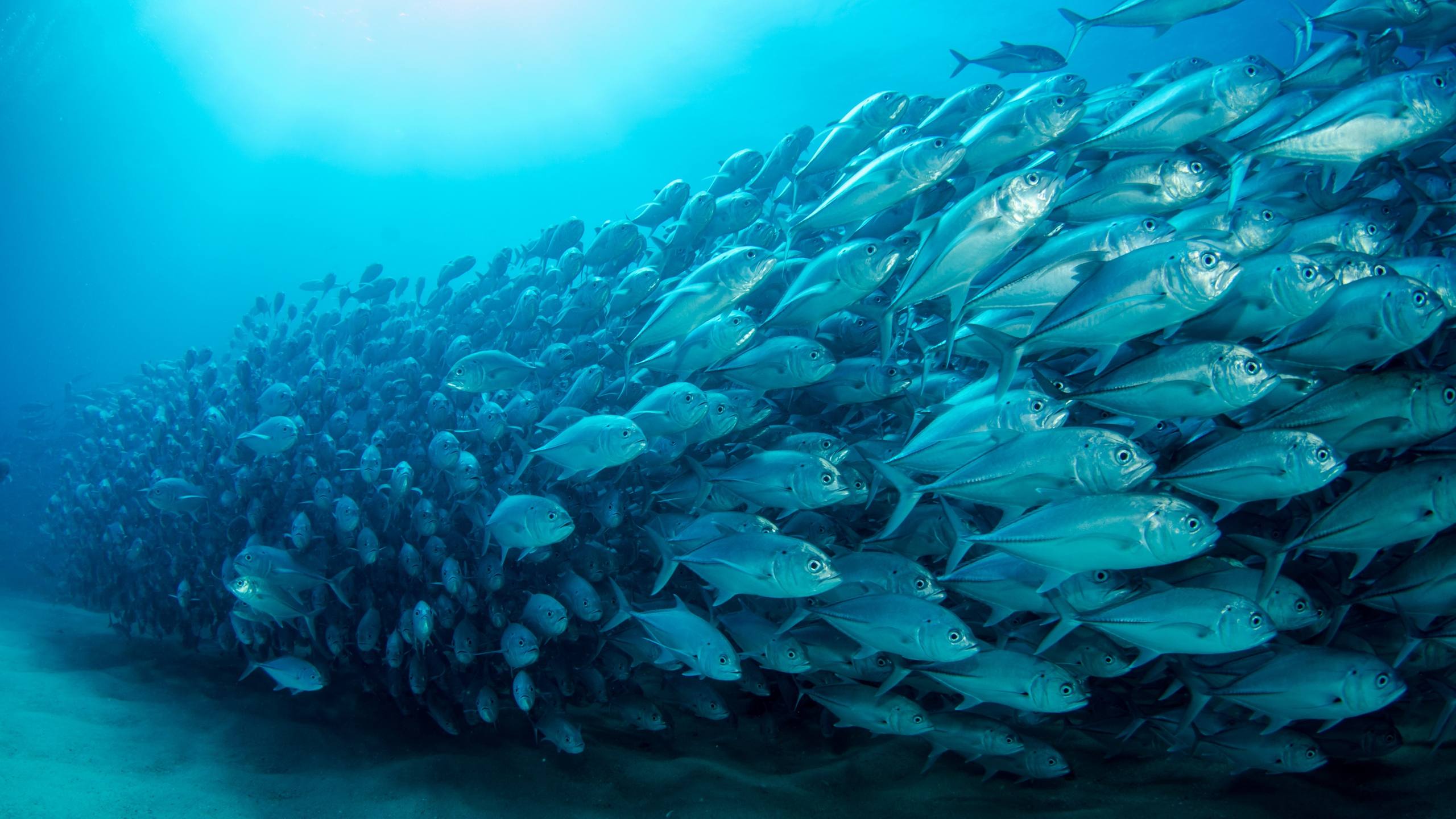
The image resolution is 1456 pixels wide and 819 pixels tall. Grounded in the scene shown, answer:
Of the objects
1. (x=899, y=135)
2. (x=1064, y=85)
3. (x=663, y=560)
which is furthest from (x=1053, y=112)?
(x=663, y=560)

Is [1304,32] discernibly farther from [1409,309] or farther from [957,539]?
[957,539]

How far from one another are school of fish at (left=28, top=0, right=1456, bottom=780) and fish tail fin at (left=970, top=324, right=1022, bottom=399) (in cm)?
3

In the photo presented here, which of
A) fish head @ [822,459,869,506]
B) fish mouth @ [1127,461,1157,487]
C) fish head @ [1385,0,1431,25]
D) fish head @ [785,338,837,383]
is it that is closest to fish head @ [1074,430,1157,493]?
fish mouth @ [1127,461,1157,487]

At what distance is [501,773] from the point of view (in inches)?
165

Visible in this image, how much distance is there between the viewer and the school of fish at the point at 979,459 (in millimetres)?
2494

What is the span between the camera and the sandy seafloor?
338 centimetres

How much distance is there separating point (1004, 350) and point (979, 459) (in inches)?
20.0

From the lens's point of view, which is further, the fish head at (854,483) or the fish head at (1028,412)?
the fish head at (854,483)

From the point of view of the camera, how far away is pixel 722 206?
5.10 metres

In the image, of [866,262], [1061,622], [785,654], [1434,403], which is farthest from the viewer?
[785,654]

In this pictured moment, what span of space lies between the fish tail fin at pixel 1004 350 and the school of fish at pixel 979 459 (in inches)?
1.2

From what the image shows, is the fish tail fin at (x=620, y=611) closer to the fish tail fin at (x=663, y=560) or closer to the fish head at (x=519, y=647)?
the fish tail fin at (x=663, y=560)

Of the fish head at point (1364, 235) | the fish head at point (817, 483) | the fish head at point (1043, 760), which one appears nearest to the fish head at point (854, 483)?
the fish head at point (817, 483)

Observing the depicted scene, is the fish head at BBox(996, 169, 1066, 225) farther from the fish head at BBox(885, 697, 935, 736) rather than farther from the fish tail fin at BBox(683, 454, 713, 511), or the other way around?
the fish head at BBox(885, 697, 935, 736)
